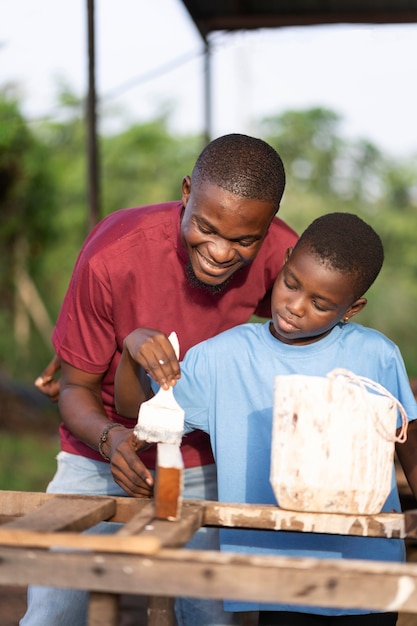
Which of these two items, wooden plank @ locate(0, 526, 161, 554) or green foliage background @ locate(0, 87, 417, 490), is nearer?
wooden plank @ locate(0, 526, 161, 554)

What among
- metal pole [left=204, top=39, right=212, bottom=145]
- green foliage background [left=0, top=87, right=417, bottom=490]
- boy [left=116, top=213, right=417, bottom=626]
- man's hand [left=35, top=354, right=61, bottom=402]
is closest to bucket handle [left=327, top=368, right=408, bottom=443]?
boy [left=116, top=213, right=417, bottom=626]

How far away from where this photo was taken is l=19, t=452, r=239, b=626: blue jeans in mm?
2607

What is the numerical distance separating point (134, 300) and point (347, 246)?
615 millimetres

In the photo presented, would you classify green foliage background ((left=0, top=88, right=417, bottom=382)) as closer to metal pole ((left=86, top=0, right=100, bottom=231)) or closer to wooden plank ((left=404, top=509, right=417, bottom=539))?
metal pole ((left=86, top=0, right=100, bottom=231))

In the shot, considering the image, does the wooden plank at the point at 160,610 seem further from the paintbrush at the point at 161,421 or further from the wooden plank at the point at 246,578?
the wooden plank at the point at 246,578

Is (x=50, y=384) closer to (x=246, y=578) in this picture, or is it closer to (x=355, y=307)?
(x=355, y=307)

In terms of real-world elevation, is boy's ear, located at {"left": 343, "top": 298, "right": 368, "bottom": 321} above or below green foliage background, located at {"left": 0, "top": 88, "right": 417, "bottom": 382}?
above

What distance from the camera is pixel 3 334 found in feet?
39.1

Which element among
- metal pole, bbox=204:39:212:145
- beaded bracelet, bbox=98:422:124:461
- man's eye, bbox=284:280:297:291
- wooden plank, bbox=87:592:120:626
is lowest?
metal pole, bbox=204:39:212:145

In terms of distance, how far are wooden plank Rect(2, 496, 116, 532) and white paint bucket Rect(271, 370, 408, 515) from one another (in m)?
0.36

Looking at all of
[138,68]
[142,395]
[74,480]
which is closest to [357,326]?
[142,395]

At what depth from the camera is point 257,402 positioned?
248 cm

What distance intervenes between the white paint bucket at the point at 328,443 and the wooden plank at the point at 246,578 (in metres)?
0.38

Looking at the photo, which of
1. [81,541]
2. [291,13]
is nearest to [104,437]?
[81,541]
